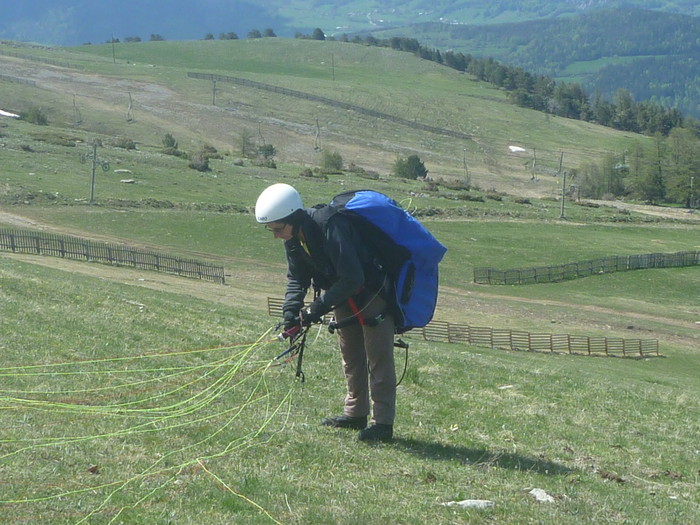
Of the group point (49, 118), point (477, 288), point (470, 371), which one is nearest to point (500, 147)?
point (49, 118)

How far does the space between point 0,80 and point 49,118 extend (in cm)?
2014

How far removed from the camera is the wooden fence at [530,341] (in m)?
34.7

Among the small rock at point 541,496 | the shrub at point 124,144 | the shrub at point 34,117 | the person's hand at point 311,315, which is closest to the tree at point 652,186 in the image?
the shrub at point 124,144

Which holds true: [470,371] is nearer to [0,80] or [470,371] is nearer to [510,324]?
Answer: [510,324]

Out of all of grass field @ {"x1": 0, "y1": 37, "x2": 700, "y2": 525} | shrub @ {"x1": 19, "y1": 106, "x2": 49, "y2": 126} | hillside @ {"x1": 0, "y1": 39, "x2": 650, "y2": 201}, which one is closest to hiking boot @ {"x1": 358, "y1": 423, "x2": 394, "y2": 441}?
grass field @ {"x1": 0, "y1": 37, "x2": 700, "y2": 525}

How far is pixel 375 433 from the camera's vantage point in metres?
8.77

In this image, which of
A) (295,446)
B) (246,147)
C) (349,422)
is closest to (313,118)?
(246,147)

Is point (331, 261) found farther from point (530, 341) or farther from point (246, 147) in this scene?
point (246, 147)

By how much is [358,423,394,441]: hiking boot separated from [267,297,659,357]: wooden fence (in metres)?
23.8

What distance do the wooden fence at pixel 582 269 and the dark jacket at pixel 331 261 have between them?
47.2m

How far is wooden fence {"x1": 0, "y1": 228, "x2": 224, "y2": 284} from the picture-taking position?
145ft

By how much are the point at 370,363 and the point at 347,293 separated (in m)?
0.91

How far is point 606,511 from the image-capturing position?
23.3 feet

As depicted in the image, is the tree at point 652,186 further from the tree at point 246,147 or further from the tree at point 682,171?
the tree at point 246,147
